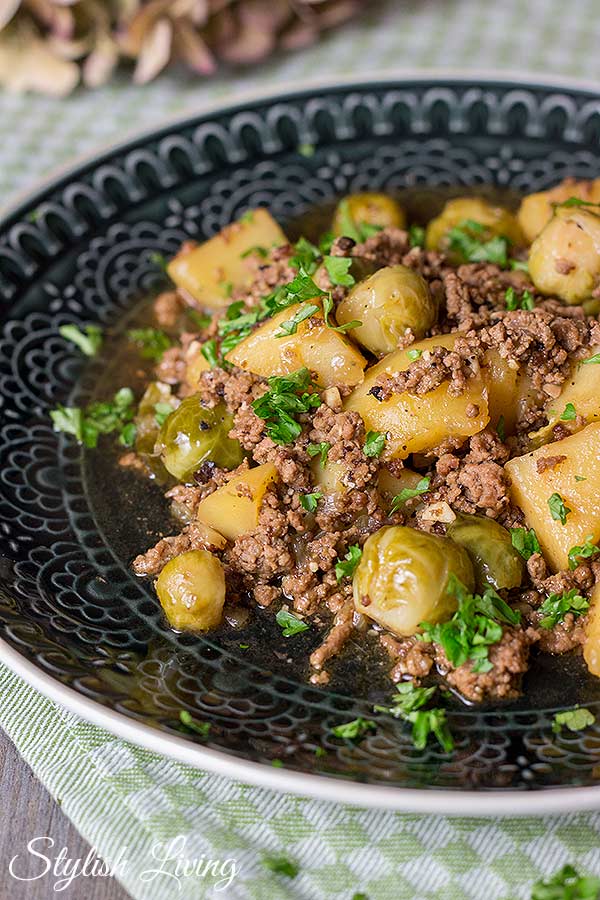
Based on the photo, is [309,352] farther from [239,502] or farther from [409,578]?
[409,578]

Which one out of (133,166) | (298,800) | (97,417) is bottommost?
(298,800)

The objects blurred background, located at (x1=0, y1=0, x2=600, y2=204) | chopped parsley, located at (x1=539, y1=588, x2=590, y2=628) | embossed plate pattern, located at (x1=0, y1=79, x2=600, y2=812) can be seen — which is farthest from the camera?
blurred background, located at (x1=0, y1=0, x2=600, y2=204)

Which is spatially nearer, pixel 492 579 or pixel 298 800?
pixel 298 800

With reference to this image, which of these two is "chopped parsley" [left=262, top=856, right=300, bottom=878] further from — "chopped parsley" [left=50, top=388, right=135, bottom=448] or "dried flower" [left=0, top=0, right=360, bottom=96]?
"dried flower" [left=0, top=0, right=360, bottom=96]

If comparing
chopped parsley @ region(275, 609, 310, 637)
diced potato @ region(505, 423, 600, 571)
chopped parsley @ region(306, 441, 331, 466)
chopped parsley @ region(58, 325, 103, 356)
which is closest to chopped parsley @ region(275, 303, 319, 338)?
chopped parsley @ region(306, 441, 331, 466)

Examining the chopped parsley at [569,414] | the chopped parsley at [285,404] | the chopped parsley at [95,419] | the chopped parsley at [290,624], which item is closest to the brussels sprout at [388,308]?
the chopped parsley at [285,404]

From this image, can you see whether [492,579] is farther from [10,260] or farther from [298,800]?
[10,260]

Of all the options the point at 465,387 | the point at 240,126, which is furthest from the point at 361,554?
the point at 240,126
